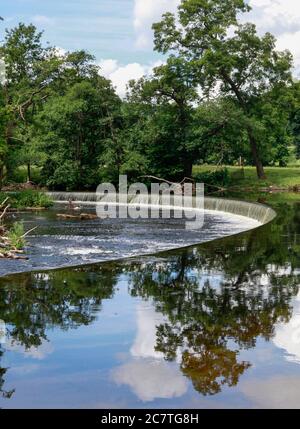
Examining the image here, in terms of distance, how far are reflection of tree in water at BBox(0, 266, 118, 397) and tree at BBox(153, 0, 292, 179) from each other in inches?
1479

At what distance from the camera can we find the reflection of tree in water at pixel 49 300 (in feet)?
41.9

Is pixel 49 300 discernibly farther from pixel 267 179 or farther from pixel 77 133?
pixel 77 133

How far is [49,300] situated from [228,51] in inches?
1711

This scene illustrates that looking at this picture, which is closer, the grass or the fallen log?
the fallen log

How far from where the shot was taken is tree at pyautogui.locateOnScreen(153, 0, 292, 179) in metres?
53.7

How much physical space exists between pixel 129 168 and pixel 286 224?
27281 millimetres

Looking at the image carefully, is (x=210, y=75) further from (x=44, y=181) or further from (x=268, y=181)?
(x=44, y=181)

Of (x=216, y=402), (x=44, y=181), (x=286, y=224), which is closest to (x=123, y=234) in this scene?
(x=286, y=224)

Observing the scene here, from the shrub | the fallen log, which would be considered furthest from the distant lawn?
the fallen log

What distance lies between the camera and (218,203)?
1591 inches

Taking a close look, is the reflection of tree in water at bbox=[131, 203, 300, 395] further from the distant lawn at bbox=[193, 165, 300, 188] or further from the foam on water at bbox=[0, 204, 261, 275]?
the distant lawn at bbox=[193, 165, 300, 188]

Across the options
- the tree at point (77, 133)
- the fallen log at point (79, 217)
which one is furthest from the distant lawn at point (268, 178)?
the fallen log at point (79, 217)

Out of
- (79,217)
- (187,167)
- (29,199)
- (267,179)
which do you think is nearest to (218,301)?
(79,217)

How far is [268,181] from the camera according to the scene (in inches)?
2222
